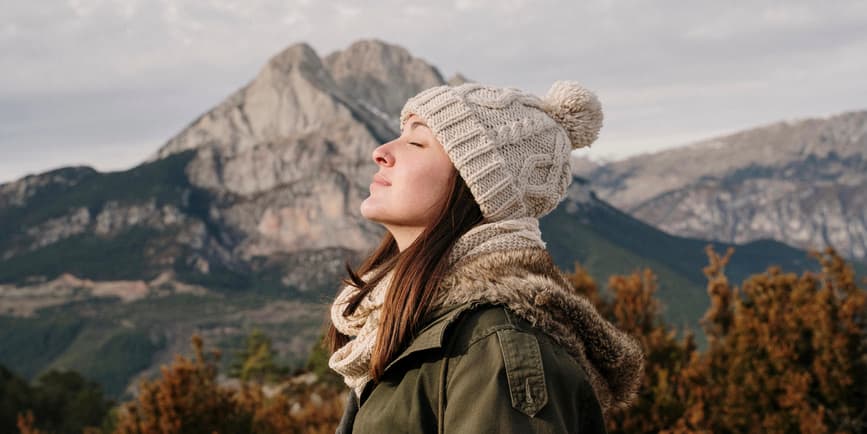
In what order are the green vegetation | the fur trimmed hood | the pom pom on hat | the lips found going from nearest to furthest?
the fur trimmed hood, the lips, the pom pom on hat, the green vegetation

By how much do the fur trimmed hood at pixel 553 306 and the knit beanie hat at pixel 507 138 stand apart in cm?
29

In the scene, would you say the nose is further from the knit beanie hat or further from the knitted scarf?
the knitted scarf

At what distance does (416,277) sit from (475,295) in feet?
0.83

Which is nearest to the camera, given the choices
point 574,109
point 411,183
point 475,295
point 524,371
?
point 524,371

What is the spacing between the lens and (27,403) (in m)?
44.0

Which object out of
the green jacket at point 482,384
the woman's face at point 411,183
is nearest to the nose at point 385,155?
the woman's face at point 411,183

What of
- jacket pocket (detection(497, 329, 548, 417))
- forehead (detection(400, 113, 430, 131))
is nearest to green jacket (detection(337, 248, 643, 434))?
jacket pocket (detection(497, 329, 548, 417))

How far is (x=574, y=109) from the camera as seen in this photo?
3770 mm

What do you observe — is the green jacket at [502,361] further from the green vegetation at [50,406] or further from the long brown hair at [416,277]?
the green vegetation at [50,406]

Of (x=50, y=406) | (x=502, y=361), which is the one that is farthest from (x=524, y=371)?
(x=50, y=406)

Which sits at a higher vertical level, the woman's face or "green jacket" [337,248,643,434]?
the woman's face

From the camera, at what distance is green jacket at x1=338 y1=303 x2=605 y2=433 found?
2.63 m

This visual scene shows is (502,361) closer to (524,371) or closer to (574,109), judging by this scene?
(524,371)

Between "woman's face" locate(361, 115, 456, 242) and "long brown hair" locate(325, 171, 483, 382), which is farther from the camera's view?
"woman's face" locate(361, 115, 456, 242)
